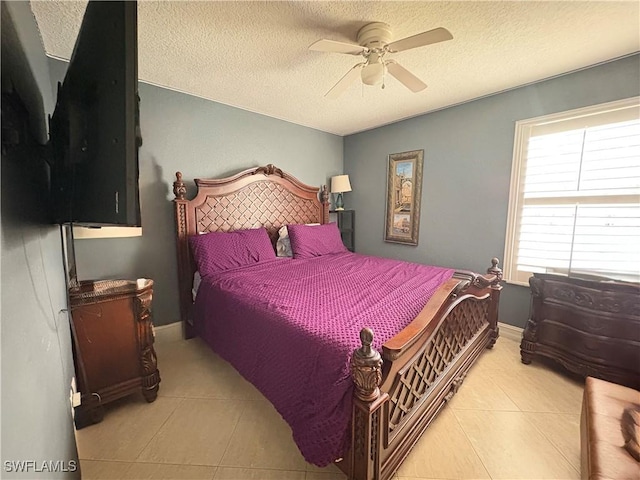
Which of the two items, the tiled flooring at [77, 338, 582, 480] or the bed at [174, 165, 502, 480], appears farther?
the tiled flooring at [77, 338, 582, 480]

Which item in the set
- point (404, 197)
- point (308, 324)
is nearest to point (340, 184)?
point (404, 197)

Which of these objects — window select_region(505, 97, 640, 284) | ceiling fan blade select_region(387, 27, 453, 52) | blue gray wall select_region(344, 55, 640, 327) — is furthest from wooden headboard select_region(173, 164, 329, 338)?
window select_region(505, 97, 640, 284)

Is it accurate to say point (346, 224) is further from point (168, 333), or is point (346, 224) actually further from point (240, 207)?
point (168, 333)

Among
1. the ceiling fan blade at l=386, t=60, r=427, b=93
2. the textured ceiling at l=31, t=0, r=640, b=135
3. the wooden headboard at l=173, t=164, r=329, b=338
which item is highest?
the textured ceiling at l=31, t=0, r=640, b=135

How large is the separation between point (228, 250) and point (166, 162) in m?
1.02

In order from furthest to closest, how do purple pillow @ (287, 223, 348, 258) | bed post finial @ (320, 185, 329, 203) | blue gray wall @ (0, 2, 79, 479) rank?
bed post finial @ (320, 185, 329, 203) → purple pillow @ (287, 223, 348, 258) → blue gray wall @ (0, 2, 79, 479)

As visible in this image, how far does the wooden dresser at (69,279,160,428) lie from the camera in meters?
1.54

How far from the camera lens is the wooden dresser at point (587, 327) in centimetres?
175

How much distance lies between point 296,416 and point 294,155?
9.85ft

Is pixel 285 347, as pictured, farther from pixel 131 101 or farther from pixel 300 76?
pixel 300 76

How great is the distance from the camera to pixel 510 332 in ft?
8.75

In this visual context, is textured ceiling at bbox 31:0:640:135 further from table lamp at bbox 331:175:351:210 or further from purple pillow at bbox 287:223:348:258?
purple pillow at bbox 287:223:348:258

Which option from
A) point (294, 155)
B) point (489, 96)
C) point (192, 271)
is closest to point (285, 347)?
point (192, 271)

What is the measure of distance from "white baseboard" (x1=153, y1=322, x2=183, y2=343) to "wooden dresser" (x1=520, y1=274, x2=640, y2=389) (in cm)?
319
